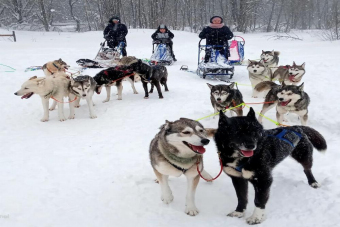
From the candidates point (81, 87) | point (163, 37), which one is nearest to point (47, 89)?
point (81, 87)

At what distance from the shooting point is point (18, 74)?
7309 millimetres

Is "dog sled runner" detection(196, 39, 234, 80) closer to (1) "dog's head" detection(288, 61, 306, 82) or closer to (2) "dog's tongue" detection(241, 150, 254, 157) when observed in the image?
(1) "dog's head" detection(288, 61, 306, 82)

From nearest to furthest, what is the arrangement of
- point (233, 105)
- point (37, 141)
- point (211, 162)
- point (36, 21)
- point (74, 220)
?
point (74, 220)
point (211, 162)
point (37, 141)
point (233, 105)
point (36, 21)

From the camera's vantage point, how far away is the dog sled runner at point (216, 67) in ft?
23.8

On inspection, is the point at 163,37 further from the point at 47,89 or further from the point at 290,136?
the point at 290,136

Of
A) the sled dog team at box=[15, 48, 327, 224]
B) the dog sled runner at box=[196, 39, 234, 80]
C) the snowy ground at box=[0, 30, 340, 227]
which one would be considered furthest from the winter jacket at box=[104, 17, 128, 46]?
the sled dog team at box=[15, 48, 327, 224]

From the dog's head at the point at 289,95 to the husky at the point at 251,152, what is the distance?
157cm

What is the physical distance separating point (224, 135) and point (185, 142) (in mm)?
304

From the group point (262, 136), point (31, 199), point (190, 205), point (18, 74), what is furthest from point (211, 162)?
point (18, 74)

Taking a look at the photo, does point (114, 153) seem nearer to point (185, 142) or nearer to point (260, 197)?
point (185, 142)

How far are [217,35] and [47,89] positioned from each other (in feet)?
18.1

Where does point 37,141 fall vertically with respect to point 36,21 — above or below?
below

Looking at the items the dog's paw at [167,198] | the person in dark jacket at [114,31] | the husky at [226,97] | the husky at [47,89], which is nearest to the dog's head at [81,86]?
the husky at [47,89]

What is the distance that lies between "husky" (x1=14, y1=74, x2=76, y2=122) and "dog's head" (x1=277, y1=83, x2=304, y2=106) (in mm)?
3480
